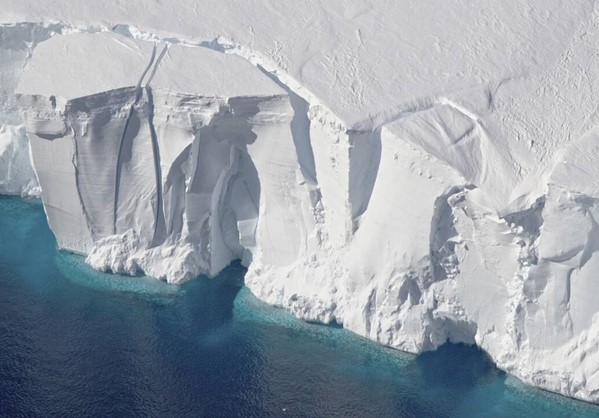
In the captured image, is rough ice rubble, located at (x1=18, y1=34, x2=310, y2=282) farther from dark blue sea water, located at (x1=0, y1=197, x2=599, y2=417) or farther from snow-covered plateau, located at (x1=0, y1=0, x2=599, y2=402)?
dark blue sea water, located at (x1=0, y1=197, x2=599, y2=417)

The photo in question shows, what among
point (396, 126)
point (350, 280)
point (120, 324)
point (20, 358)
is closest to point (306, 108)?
point (396, 126)

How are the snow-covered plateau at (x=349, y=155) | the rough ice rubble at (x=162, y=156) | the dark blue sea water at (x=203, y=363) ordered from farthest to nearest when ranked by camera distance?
1. the rough ice rubble at (x=162, y=156)
2. the dark blue sea water at (x=203, y=363)
3. the snow-covered plateau at (x=349, y=155)

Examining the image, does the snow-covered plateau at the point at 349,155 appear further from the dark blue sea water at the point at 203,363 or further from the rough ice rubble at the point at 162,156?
the dark blue sea water at the point at 203,363

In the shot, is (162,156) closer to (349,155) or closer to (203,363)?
(349,155)

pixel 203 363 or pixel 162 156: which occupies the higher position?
pixel 162 156

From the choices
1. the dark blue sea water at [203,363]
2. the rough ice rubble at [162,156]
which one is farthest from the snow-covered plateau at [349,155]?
the dark blue sea water at [203,363]

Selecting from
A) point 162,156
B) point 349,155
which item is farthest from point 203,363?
point 349,155
